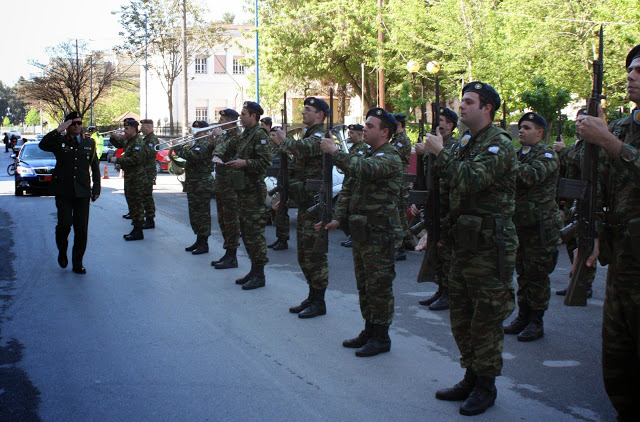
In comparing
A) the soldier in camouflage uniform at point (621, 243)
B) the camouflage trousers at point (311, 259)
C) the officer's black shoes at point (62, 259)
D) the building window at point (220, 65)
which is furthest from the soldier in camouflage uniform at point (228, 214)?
the building window at point (220, 65)

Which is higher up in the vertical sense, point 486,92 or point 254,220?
point 486,92

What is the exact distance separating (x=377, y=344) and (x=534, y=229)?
1831 millimetres

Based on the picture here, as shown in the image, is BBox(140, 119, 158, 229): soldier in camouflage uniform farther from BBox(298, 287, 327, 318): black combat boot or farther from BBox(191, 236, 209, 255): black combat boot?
BBox(298, 287, 327, 318): black combat boot

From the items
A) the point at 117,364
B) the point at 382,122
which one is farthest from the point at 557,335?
the point at 117,364

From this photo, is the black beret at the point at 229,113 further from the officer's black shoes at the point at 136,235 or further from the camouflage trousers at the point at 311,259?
the officer's black shoes at the point at 136,235

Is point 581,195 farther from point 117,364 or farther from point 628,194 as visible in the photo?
point 117,364

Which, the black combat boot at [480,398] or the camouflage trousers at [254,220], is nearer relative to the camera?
the black combat boot at [480,398]

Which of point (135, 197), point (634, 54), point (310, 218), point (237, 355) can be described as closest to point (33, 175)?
point (135, 197)

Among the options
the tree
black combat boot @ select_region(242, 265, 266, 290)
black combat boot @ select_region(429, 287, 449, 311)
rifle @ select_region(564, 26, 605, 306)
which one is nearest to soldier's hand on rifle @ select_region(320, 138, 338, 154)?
rifle @ select_region(564, 26, 605, 306)

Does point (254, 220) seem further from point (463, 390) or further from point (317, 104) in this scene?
point (463, 390)

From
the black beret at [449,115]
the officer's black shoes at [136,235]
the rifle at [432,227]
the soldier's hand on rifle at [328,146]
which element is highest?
the black beret at [449,115]

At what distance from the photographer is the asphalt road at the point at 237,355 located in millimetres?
4586

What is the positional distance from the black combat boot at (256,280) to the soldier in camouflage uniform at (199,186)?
2.54 metres

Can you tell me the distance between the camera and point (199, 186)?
35.3 feet
